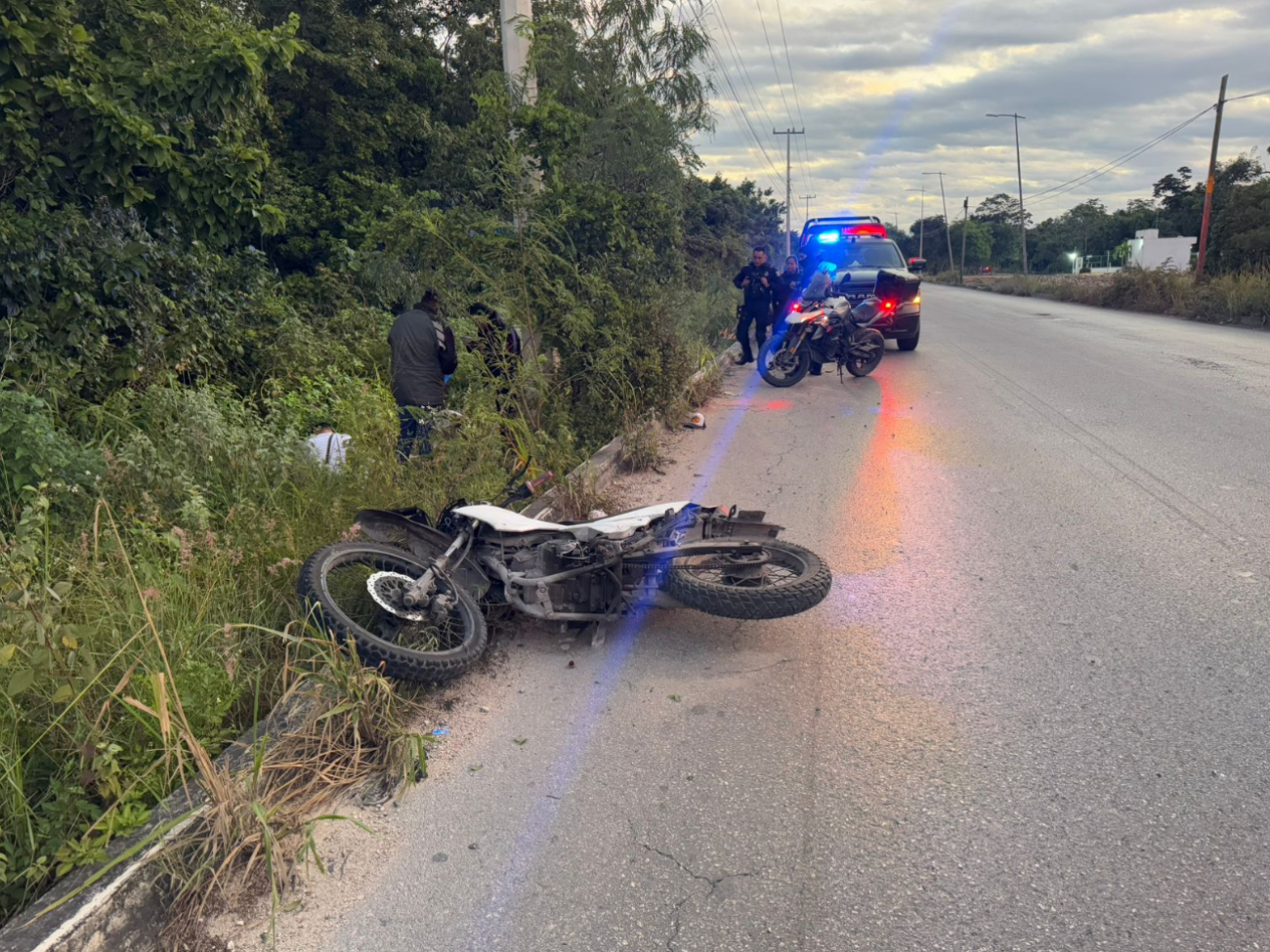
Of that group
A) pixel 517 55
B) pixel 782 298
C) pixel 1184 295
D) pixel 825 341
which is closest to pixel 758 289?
pixel 782 298

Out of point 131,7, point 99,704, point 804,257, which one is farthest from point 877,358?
point 99,704

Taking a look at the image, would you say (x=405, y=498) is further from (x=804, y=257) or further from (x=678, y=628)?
(x=804, y=257)

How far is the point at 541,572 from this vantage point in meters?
4.13

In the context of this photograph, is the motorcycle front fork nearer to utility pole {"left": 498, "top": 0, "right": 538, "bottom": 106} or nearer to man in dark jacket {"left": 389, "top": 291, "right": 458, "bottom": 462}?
man in dark jacket {"left": 389, "top": 291, "right": 458, "bottom": 462}

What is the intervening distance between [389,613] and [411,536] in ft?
2.14

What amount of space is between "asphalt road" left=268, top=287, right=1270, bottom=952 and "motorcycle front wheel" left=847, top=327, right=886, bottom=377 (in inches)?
258

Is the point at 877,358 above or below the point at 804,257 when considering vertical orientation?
below

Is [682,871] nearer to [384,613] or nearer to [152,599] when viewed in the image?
[384,613]

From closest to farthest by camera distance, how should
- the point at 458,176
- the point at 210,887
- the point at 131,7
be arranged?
1. the point at 210,887
2. the point at 131,7
3. the point at 458,176

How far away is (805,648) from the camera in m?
4.11

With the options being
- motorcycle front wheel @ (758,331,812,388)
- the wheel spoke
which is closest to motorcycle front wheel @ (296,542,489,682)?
the wheel spoke

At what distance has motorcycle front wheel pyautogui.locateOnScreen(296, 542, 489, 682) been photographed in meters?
3.41

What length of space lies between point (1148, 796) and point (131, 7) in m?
10.6

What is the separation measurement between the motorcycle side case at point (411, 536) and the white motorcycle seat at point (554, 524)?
0.67 ft
